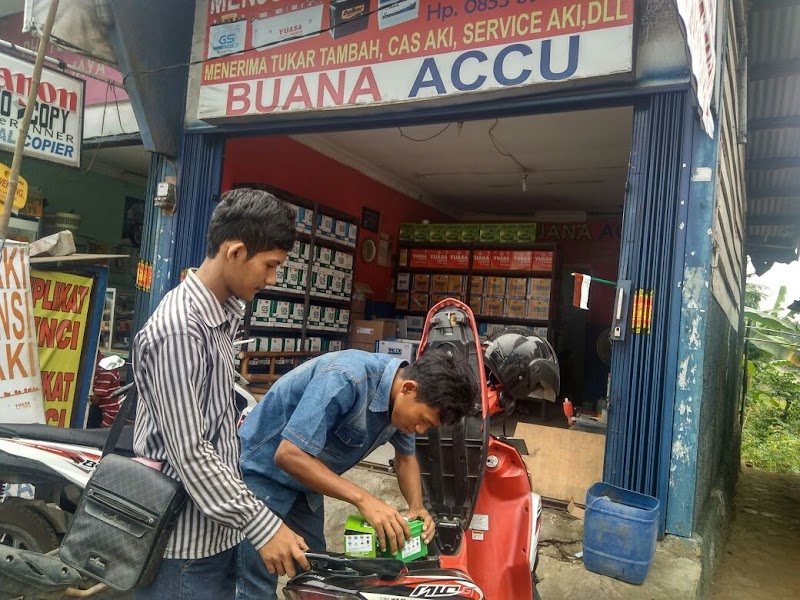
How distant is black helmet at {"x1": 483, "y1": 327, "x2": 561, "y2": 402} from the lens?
2.52 m

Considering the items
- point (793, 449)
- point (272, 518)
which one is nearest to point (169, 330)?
point (272, 518)

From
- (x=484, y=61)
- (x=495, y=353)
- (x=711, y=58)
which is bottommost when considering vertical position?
(x=495, y=353)

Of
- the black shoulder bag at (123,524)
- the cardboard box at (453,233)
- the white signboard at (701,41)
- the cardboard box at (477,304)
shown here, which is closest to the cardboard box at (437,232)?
the cardboard box at (453,233)

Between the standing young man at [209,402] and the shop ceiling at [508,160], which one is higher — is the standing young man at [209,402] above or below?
below

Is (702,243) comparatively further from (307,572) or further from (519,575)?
(307,572)

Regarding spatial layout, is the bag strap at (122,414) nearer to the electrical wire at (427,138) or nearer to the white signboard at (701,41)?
the white signboard at (701,41)

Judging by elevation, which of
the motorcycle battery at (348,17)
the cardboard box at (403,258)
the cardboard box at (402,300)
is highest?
the motorcycle battery at (348,17)

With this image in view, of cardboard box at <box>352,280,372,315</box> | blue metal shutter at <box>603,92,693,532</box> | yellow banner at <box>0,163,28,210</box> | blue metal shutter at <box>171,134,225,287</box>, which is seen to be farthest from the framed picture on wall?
blue metal shutter at <box>603,92,693,532</box>

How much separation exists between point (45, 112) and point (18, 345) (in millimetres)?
2441

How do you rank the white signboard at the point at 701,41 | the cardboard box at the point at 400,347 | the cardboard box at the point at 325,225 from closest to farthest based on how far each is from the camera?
the white signboard at the point at 701,41
the cardboard box at the point at 400,347
the cardboard box at the point at 325,225

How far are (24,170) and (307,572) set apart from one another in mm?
8302

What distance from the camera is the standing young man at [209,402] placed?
1336mm

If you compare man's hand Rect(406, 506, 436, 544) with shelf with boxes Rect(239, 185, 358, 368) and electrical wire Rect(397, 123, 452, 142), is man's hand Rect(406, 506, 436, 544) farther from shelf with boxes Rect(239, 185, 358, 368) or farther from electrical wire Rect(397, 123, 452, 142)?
electrical wire Rect(397, 123, 452, 142)

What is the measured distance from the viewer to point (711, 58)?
3.18 m
